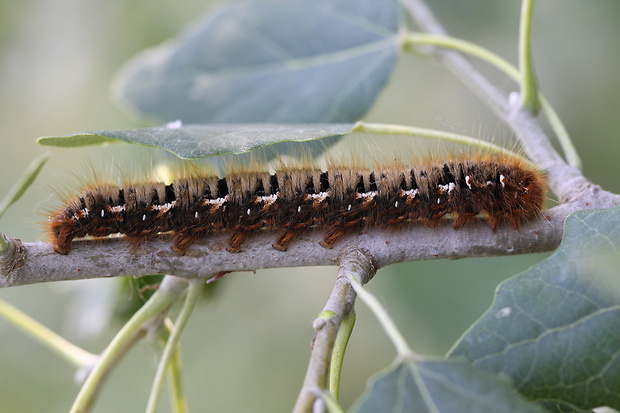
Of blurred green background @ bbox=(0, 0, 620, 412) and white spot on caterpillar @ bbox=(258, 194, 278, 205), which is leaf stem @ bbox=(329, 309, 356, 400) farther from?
blurred green background @ bbox=(0, 0, 620, 412)

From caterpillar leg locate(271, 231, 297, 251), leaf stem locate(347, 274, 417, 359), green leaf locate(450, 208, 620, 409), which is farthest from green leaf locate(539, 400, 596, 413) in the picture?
caterpillar leg locate(271, 231, 297, 251)

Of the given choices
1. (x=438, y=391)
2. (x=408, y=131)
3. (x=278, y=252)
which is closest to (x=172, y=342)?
(x=278, y=252)

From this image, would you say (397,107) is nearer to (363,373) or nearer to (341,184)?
(363,373)

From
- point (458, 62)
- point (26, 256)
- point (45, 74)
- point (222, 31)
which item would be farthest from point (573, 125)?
point (45, 74)

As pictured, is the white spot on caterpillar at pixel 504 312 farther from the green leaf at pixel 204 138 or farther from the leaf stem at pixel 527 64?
the leaf stem at pixel 527 64

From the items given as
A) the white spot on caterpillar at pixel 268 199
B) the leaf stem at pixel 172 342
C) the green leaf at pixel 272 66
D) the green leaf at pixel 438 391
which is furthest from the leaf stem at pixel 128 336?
the green leaf at pixel 272 66

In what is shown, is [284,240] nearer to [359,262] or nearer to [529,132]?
[359,262]
